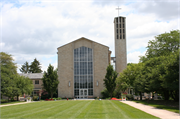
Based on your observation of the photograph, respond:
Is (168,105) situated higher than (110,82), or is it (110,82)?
(110,82)

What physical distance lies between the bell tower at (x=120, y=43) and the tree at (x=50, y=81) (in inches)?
692

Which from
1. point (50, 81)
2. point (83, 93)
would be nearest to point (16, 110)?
point (50, 81)

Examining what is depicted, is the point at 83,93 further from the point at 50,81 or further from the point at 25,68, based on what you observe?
the point at 25,68

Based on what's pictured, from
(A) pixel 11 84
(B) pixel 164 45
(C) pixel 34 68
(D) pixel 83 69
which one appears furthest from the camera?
(C) pixel 34 68

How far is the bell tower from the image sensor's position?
54.2 metres

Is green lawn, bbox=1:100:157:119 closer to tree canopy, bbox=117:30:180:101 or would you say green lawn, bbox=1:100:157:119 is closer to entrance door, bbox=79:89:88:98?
tree canopy, bbox=117:30:180:101

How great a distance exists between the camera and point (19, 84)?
40.8 m

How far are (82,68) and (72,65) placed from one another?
2.68m

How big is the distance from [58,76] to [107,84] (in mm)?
12987

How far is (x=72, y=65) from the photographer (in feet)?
167

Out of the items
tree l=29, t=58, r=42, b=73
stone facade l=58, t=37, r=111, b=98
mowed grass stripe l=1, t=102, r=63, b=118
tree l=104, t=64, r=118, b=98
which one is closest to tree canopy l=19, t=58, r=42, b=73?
tree l=29, t=58, r=42, b=73

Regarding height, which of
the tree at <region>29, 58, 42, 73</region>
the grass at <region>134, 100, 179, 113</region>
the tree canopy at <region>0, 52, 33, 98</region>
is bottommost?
the grass at <region>134, 100, 179, 113</region>

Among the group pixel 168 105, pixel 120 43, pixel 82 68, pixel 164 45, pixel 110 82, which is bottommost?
pixel 168 105

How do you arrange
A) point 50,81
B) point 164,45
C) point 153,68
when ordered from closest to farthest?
point 153,68 → point 164,45 → point 50,81
